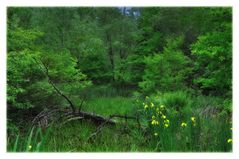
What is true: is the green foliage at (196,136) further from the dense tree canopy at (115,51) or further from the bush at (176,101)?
the bush at (176,101)

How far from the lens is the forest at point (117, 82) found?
4.36 meters

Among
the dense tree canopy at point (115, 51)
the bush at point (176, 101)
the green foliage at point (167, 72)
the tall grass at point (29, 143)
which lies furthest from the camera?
the green foliage at point (167, 72)

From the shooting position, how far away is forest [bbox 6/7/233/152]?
436cm

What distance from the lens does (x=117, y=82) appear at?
11641 mm

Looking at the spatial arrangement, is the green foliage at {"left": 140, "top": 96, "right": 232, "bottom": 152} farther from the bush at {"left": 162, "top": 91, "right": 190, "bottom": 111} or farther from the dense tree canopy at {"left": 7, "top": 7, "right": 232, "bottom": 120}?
the bush at {"left": 162, "top": 91, "right": 190, "bottom": 111}

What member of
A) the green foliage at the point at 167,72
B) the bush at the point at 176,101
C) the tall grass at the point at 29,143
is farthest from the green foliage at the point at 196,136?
the green foliage at the point at 167,72

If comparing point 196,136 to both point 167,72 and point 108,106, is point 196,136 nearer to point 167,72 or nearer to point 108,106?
point 108,106

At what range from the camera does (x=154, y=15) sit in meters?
11.5

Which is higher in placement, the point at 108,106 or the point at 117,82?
the point at 117,82

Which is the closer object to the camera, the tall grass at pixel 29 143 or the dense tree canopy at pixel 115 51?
the tall grass at pixel 29 143

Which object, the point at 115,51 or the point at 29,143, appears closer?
the point at 29,143

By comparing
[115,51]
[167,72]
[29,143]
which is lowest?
[29,143]

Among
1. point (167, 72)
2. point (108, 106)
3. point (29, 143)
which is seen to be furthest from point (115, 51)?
point (29, 143)
